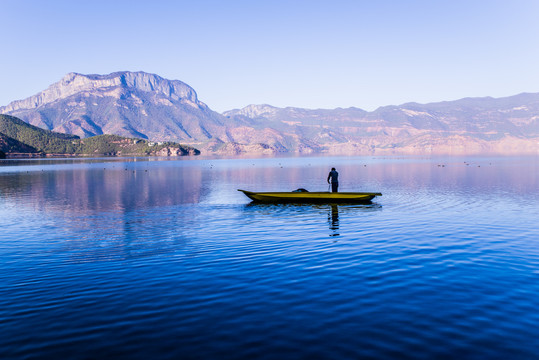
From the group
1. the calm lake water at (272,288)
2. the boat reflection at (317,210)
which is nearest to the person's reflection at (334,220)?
the boat reflection at (317,210)

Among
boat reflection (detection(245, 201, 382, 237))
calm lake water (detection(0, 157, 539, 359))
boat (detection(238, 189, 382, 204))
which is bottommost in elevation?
calm lake water (detection(0, 157, 539, 359))

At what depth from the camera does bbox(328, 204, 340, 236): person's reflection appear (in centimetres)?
3152

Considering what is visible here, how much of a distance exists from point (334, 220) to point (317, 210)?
657 cm

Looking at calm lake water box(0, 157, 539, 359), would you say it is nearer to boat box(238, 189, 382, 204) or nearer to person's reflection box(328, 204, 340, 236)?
person's reflection box(328, 204, 340, 236)

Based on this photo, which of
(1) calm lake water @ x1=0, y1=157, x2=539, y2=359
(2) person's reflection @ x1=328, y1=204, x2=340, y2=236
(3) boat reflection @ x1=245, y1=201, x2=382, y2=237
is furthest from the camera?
(3) boat reflection @ x1=245, y1=201, x2=382, y2=237

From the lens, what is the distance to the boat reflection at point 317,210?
3762 centimetres

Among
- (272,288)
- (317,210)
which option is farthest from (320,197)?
(272,288)

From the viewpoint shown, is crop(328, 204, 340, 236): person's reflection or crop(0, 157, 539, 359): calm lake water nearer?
crop(0, 157, 539, 359): calm lake water

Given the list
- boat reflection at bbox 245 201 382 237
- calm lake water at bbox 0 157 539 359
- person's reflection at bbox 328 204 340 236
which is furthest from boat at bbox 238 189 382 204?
calm lake water at bbox 0 157 539 359

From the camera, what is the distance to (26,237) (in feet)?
101

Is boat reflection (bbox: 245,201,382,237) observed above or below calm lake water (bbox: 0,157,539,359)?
above

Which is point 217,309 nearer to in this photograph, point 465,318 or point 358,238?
point 465,318

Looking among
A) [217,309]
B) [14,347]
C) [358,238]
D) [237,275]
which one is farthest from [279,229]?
[14,347]

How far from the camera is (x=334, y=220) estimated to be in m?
37.0
